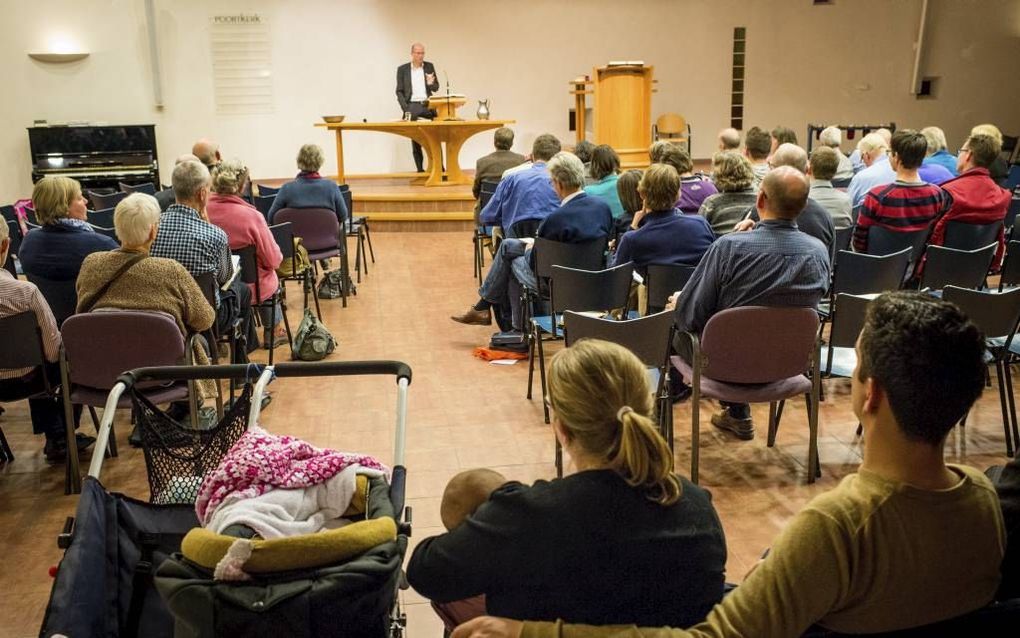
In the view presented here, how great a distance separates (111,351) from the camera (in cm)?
352

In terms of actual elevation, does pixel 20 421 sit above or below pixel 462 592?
below

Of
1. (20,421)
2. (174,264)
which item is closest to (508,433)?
(174,264)

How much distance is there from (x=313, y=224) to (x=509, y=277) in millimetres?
1716

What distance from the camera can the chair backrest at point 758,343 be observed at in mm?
3391

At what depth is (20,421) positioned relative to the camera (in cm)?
458

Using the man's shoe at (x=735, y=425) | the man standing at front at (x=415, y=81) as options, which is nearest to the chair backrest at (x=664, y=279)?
the man's shoe at (x=735, y=425)

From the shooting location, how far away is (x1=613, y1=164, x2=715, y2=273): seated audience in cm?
429

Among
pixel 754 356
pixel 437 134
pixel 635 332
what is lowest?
pixel 754 356

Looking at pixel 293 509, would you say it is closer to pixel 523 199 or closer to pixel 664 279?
pixel 664 279

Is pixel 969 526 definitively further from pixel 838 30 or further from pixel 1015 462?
pixel 838 30

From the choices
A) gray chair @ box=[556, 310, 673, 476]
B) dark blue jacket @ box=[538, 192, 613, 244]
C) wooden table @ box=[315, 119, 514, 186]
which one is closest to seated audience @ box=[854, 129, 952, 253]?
dark blue jacket @ box=[538, 192, 613, 244]

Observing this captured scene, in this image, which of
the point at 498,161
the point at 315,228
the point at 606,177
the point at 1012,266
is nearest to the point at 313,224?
the point at 315,228

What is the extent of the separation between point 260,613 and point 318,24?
1180cm

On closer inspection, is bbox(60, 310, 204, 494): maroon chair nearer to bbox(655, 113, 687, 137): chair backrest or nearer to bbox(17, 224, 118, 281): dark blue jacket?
bbox(17, 224, 118, 281): dark blue jacket
